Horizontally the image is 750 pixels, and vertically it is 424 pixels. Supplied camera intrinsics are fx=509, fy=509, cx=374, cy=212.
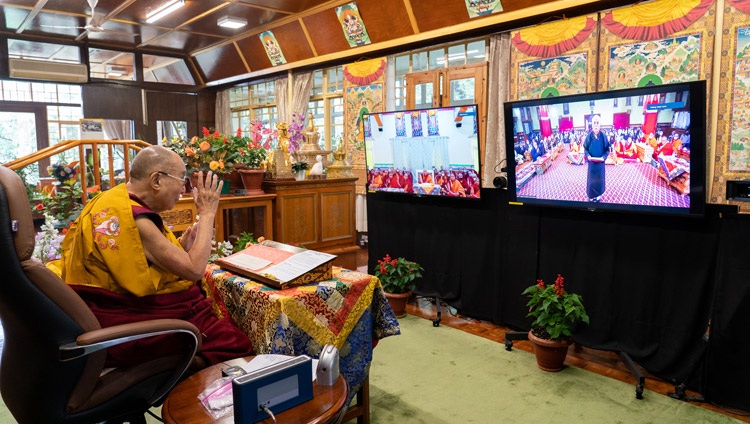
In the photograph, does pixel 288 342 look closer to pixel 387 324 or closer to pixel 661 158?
pixel 387 324

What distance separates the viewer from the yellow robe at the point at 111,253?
1598mm

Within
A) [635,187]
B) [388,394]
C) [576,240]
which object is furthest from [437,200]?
[388,394]

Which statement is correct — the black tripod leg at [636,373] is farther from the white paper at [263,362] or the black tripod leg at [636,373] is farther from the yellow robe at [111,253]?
the yellow robe at [111,253]

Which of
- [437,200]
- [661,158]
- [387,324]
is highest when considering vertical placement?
[661,158]

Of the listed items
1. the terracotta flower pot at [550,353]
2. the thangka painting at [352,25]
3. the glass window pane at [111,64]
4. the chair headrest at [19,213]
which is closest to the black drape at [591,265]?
the terracotta flower pot at [550,353]

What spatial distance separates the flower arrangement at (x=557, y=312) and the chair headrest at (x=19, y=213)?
261 centimetres

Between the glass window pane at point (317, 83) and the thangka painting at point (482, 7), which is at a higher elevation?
the thangka painting at point (482, 7)

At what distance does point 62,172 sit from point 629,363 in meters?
3.88

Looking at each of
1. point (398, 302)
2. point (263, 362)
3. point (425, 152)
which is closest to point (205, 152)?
point (425, 152)

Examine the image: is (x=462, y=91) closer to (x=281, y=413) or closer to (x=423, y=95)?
(x=423, y=95)

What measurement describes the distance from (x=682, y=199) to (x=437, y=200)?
194cm

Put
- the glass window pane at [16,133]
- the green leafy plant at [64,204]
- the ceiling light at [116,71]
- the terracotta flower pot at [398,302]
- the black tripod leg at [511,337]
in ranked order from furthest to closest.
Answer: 1. the ceiling light at [116,71]
2. the glass window pane at [16,133]
3. the terracotta flower pot at [398,302]
4. the green leafy plant at [64,204]
5. the black tripod leg at [511,337]

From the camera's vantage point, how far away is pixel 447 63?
5.40 metres

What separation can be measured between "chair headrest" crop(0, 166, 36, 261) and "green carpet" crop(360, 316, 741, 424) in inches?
66.5
